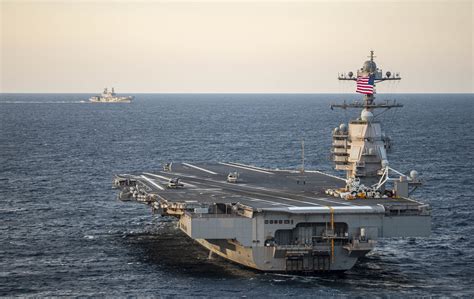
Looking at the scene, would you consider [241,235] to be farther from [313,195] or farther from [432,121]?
[432,121]

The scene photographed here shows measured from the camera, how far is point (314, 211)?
50.5 metres

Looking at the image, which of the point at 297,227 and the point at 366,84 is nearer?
the point at 297,227

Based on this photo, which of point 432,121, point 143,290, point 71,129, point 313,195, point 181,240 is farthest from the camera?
point 432,121

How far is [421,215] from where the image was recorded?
2020 inches

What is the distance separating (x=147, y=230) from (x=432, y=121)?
129 meters

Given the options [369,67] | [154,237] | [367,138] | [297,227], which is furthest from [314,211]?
[154,237]

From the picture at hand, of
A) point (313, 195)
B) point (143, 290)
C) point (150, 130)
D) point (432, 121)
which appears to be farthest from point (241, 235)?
point (432, 121)

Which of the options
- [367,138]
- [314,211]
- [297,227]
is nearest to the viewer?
[314,211]

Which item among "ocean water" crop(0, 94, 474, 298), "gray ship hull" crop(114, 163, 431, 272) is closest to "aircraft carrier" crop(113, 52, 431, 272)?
"gray ship hull" crop(114, 163, 431, 272)

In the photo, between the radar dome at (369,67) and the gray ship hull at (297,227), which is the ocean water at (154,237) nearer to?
the gray ship hull at (297,227)

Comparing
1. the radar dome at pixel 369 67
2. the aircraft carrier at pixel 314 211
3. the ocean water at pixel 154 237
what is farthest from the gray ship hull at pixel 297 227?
the radar dome at pixel 369 67

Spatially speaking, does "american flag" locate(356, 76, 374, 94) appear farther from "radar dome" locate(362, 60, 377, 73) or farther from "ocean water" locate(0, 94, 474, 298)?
"ocean water" locate(0, 94, 474, 298)

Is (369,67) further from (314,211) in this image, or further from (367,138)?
(314,211)

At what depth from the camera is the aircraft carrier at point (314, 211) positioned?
50438 mm
